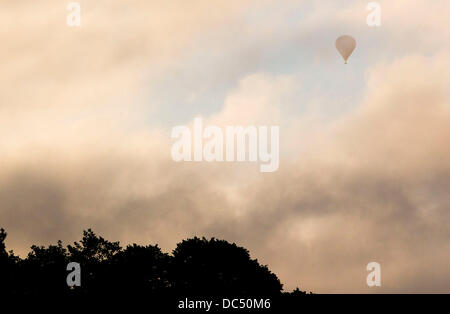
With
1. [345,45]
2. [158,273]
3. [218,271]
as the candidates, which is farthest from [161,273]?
[345,45]

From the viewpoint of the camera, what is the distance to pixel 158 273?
7244 cm

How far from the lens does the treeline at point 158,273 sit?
6850cm

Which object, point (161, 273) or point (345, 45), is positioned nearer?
point (345, 45)

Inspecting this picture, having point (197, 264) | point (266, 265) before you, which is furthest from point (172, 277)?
point (266, 265)

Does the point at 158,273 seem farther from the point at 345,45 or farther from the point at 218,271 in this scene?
the point at 345,45

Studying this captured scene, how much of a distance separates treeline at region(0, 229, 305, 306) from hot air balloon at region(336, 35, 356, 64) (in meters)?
26.7

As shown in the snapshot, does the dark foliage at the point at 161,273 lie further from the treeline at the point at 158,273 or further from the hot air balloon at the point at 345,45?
the hot air balloon at the point at 345,45

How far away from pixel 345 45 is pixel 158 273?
108ft

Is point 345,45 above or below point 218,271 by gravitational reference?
above

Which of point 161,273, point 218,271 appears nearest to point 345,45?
point 218,271
